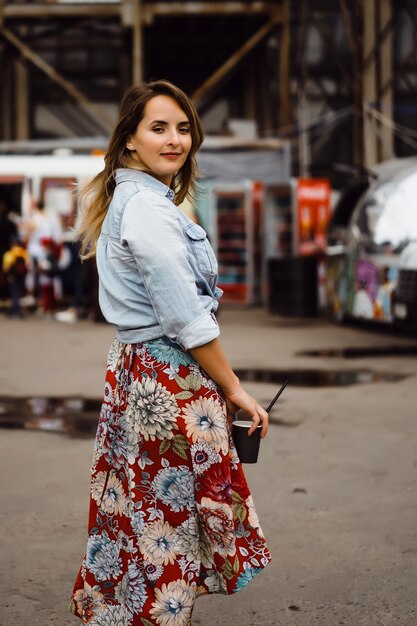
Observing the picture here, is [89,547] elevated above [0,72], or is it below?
below

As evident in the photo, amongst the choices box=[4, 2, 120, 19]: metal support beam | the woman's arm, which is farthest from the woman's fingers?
box=[4, 2, 120, 19]: metal support beam

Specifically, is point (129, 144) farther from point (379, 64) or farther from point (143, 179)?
point (379, 64)

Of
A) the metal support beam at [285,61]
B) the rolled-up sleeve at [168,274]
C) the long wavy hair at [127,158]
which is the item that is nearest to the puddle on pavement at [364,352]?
the long wavy hair at [127,158]

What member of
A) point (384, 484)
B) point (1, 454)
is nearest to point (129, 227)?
point (384, 484)

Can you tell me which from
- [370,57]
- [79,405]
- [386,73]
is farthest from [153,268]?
[386,73]

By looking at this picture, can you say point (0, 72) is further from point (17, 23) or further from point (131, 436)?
point (131, 436)

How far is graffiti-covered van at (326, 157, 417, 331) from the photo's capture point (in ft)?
42.8

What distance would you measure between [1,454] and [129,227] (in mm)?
3940

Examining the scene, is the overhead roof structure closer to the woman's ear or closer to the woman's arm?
the woman's ear

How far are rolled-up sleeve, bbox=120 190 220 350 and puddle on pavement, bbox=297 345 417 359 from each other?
892cm

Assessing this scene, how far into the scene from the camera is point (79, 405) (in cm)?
825

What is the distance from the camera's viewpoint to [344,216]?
52.5 feet

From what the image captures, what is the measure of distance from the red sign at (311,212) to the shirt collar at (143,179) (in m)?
17.0

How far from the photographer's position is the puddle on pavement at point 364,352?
1174 cm
